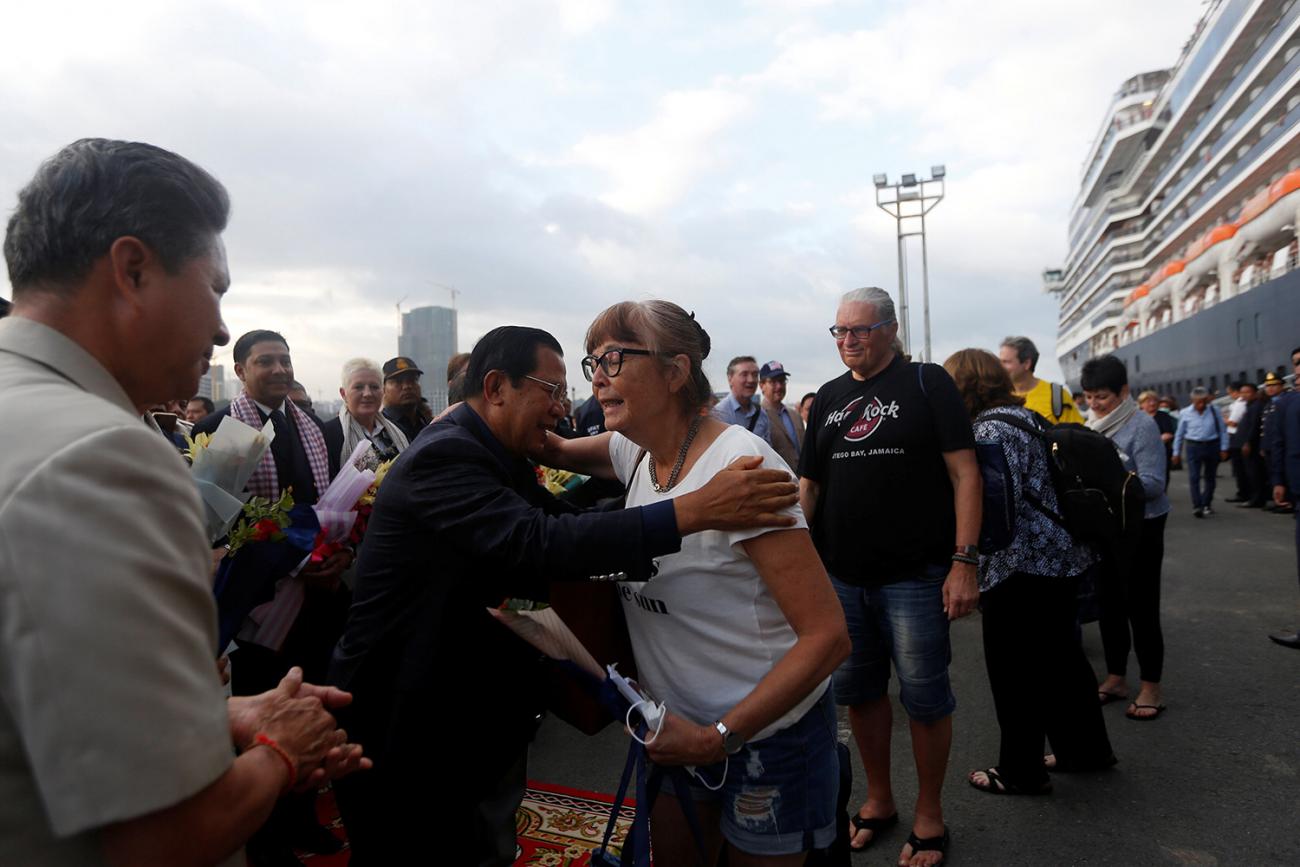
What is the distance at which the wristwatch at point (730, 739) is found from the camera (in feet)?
5.89

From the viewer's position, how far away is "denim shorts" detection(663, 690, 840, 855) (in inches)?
76.4

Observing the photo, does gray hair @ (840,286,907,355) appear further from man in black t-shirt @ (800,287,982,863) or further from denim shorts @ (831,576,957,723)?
denim shorts @ (831,576,957,723)

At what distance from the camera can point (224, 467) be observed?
9.37 ft

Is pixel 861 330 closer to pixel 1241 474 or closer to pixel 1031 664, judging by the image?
pixel 1031 664

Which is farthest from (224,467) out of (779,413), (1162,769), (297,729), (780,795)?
(779,413)

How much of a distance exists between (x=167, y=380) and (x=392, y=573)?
0.93m

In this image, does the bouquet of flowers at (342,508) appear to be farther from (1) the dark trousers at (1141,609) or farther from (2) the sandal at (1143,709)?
(2) the sandal at (1143,709)

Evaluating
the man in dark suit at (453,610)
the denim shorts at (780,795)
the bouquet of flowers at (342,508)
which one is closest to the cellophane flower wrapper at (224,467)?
the bouquet of flowers at (342,508)

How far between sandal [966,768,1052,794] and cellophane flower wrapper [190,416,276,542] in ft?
12.0

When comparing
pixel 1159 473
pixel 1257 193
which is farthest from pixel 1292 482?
pixel 1257 193

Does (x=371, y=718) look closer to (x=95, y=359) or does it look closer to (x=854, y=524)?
(x=95, y=359)

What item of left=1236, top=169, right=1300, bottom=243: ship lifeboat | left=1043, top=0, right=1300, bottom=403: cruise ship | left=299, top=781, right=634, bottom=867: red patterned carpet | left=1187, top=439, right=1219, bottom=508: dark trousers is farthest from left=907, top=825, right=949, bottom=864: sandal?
left=1236, top=169, right=1300, bottom=243: ship lifeboat

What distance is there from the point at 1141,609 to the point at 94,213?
534 cm

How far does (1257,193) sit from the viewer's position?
1065 inches
